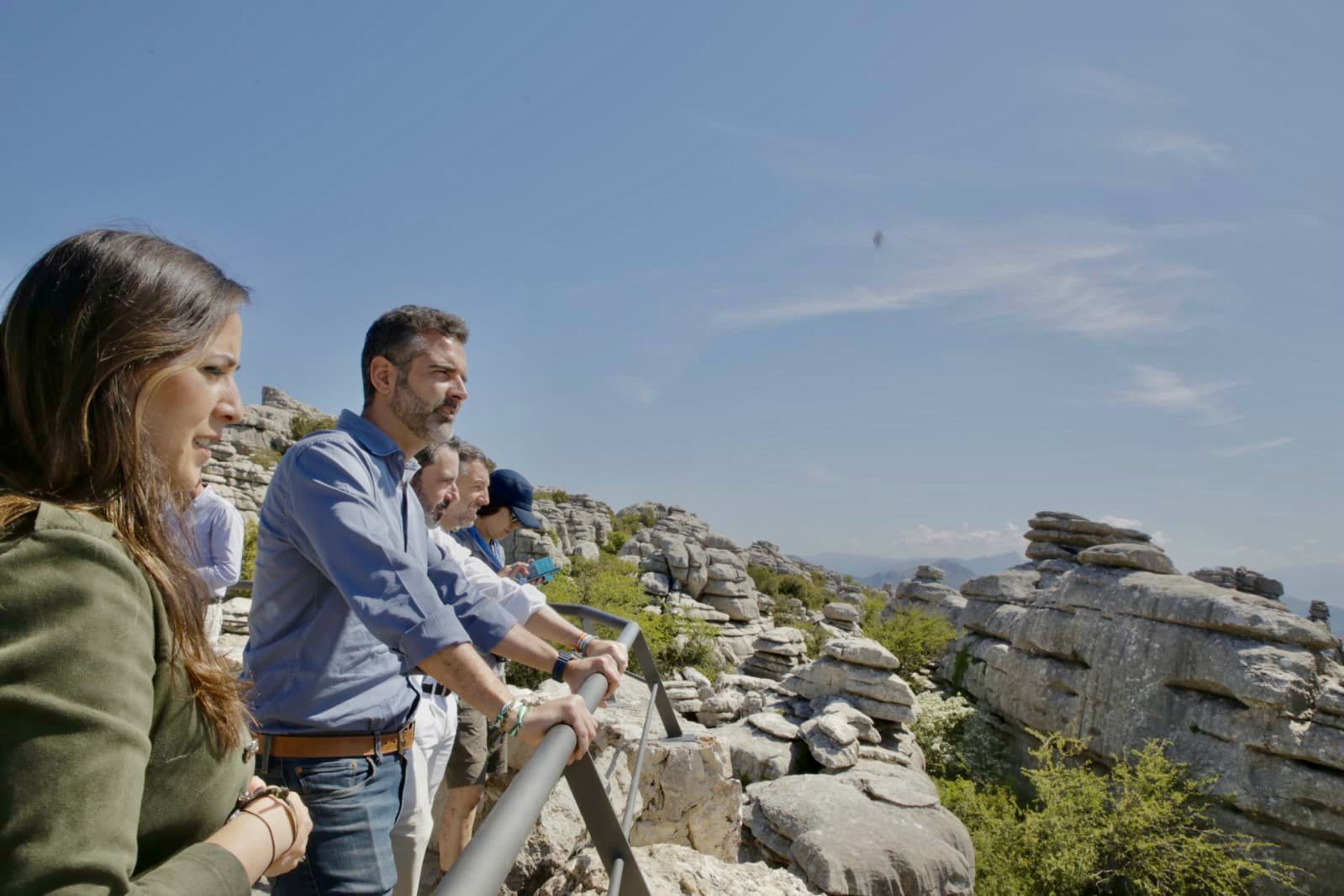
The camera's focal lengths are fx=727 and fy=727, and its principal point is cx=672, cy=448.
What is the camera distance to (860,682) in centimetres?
1492

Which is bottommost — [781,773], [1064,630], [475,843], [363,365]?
[781,773]

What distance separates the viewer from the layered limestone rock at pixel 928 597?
3089cm

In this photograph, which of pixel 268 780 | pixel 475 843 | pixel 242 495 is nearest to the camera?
pixel 475 843

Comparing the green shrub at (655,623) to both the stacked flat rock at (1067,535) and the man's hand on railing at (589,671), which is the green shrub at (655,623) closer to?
the stacked flat rock at (1067,535)

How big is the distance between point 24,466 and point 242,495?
25.6 meters

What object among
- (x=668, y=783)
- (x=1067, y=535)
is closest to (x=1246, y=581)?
(x=1067, y=535)

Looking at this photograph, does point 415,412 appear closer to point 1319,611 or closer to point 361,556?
point 361,556

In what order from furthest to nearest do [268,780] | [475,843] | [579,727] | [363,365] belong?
[363,365]
[268,780]
[579,727]
[475,843]

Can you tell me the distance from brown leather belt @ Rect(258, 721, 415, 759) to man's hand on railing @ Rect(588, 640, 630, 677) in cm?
68

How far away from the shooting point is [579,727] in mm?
1694

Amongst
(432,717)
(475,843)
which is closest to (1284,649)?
(432,717)

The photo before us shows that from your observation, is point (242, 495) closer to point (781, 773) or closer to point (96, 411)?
point (781, 773)

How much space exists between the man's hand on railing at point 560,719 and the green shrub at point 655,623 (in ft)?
43.5

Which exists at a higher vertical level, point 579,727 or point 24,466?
point 24,466
